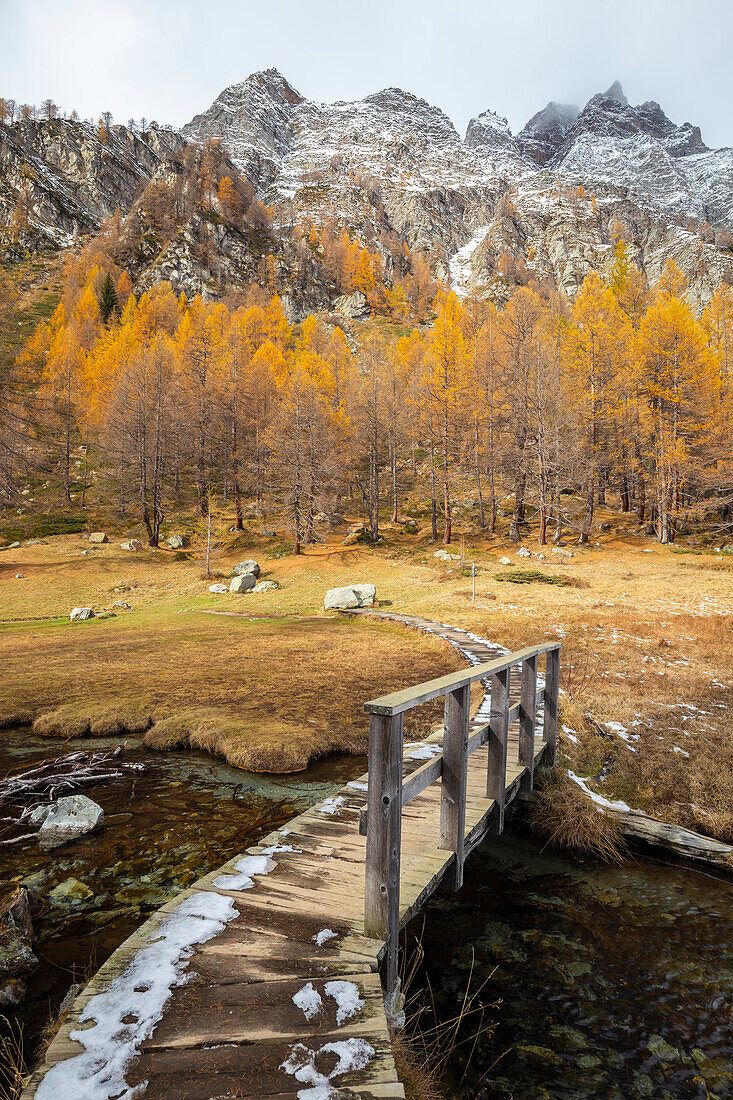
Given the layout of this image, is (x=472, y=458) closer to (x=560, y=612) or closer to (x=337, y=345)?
(x=560, y=612)

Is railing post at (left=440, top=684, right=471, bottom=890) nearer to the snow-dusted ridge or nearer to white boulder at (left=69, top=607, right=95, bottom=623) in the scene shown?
white boulder at (left=69, top=607, right=95, bottom=623)

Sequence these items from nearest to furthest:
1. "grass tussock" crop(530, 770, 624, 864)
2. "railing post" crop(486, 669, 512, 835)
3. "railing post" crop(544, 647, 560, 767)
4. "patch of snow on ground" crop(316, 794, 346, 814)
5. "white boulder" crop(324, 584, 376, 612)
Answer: "railing post" crop(486, 669, 512, 835)
"patch of snow on ground" crop(316, 794, 346, 814)
"grass tussock" crop(530, 770, 624, 864)
"railing post" crop(544, 647, 560, 767)
"white boulder" crop(324, 584, 376, 612)

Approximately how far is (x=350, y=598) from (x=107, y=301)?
232ft

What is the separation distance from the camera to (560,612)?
18.5 m

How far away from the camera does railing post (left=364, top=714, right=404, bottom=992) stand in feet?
10.3

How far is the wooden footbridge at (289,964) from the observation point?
7.68 ft

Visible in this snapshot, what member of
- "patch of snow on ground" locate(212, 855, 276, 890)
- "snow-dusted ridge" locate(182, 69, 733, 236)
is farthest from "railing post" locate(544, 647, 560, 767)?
"snow-dusted ridge" locate(182, 69, 733, 236)

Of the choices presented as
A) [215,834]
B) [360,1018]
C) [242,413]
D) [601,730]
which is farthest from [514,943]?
[242,413]

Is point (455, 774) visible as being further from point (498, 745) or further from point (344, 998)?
point (344, 998)

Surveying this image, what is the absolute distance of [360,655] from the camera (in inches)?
584

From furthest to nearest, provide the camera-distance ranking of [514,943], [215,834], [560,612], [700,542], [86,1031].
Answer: [700,542], [560,612], [215,834], [514,943], [86,1031]

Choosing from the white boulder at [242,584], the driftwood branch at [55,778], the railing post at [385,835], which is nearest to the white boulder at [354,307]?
the white boulder at [242,584]

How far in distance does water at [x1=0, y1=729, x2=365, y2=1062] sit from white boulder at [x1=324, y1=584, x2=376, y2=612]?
1342 cm

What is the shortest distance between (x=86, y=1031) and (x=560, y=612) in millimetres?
17884
